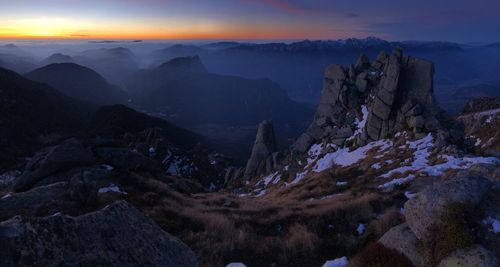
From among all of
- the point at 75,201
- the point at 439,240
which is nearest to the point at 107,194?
the point at 75,201

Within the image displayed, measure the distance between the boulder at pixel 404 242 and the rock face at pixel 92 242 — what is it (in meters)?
6.08

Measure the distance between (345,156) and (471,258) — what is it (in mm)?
46135

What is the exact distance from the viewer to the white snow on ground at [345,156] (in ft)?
168

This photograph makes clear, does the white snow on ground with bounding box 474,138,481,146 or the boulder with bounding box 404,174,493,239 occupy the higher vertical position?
the boulder with bounding box 404,174,493,239

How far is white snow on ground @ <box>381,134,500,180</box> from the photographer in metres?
29.3

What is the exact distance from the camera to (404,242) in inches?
409

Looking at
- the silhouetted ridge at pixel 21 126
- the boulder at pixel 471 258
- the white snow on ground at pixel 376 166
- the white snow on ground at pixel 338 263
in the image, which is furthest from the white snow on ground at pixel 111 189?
the silhouetted ridge at pixel 21 126

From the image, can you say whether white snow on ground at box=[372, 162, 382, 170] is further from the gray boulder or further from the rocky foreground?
the gray boulder

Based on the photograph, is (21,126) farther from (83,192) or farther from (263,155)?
(83,192)

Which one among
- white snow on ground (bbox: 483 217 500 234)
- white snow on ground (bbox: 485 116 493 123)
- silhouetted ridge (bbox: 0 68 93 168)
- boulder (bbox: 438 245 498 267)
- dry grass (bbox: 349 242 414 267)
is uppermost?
white snow on ground (bbox: 483 217 500 234)

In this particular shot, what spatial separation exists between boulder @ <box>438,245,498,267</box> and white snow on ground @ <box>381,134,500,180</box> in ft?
62.1

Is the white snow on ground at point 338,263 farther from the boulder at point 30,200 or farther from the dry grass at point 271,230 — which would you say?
the boulder at point 30,200

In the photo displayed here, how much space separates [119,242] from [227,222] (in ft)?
34.0

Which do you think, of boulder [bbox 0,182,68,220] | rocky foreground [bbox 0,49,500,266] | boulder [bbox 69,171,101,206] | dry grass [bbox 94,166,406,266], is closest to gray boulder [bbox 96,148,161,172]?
rocky foreground [bbox 0,49,500,266]
